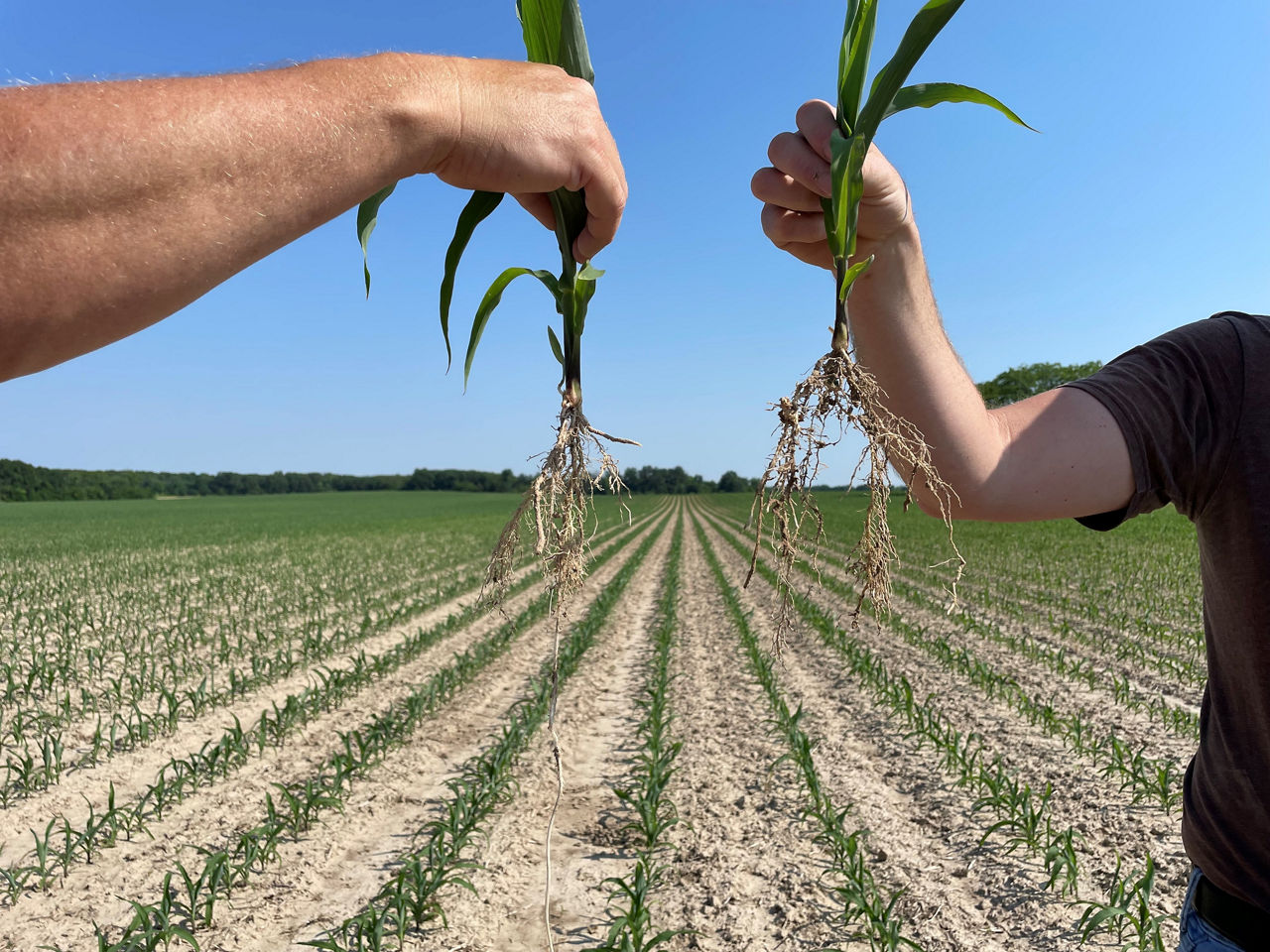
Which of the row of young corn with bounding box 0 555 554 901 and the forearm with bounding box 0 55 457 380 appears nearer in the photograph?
the forearm with bounding box 0 55 457 380

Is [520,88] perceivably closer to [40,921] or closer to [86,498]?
[40,921]

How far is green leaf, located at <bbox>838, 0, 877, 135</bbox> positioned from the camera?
1610 mm

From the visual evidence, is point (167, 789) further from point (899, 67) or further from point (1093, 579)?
point (1093, 579)

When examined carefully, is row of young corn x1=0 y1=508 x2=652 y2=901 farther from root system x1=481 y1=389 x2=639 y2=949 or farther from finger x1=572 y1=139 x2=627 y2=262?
finger x1=572 y1=139 x2=627 y2=262

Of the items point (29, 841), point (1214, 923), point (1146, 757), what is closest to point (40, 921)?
point (29, 841)

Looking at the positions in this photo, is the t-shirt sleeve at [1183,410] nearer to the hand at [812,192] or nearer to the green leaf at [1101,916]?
the hand at [812,192]

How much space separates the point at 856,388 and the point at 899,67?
2.33 feet

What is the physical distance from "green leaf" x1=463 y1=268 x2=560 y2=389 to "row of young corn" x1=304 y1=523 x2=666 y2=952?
92cm

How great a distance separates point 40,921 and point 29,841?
1026 mm

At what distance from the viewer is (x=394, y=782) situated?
508 cm

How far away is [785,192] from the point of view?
1689mm

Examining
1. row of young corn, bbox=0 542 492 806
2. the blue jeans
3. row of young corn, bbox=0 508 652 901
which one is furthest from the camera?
row of young corn, bbox=0 542 492 806

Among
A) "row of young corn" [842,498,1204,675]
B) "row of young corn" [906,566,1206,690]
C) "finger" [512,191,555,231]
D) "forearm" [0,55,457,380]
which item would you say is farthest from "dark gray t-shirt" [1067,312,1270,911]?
"row of young corn" [906,566,1206,690]

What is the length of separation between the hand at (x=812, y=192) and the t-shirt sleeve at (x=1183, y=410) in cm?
65
